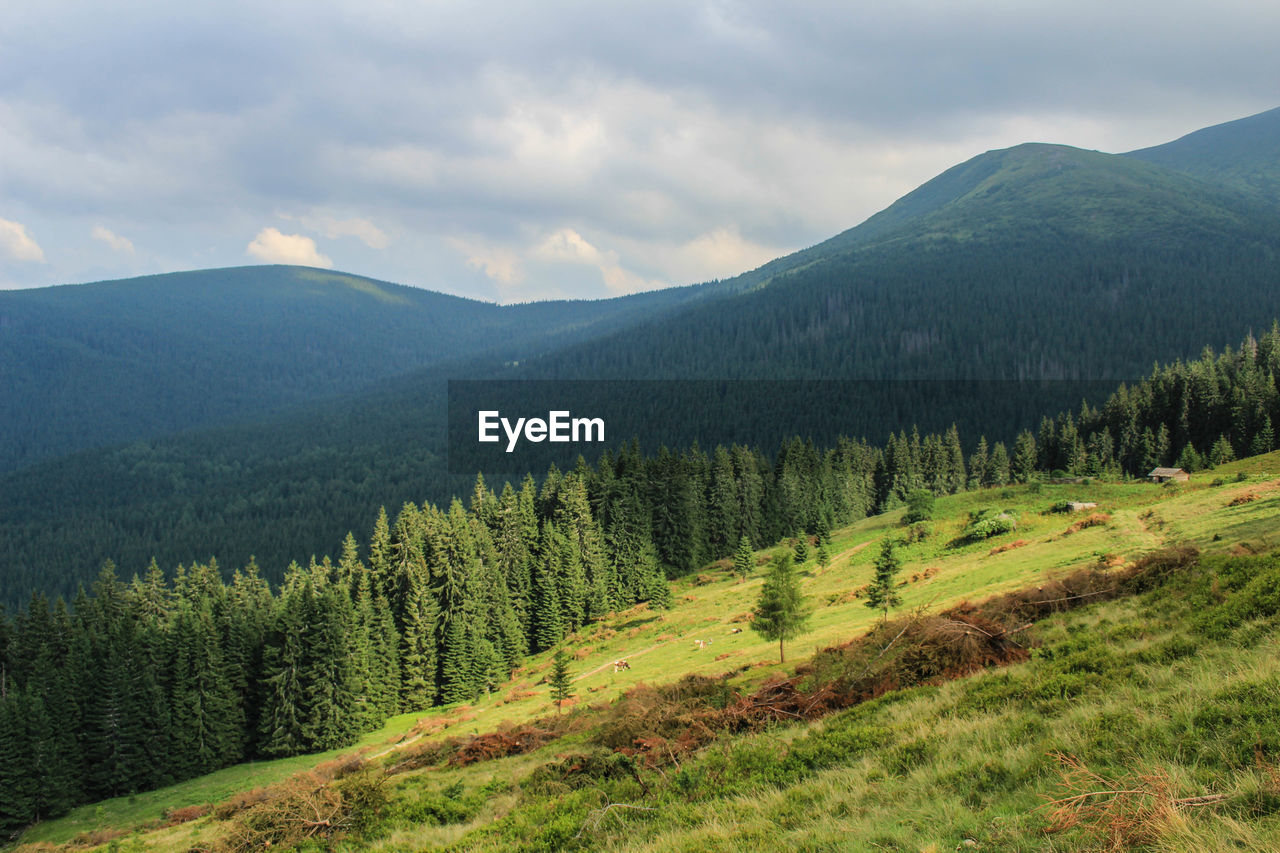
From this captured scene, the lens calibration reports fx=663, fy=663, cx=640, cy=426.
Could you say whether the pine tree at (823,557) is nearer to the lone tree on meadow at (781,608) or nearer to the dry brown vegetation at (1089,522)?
the dry brown vegetation at (1089,522)

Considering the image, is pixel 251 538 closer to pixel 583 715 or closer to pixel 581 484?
pixel 581 484

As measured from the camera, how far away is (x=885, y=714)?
52.0 ft

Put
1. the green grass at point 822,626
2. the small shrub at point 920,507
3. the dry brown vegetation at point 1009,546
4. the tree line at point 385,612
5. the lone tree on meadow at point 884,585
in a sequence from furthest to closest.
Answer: the small shrub at point 920,507
the tree line at point 385,612
the dry brown vegetation at point 1009,546
the lone tree on meadow at point 884,585
the green grass at point 822,626

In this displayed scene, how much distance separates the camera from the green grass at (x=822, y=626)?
16.9 m

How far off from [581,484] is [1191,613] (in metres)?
66.9

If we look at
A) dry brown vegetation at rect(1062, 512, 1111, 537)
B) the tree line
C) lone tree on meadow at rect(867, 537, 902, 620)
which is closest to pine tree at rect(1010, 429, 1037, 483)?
the tree line

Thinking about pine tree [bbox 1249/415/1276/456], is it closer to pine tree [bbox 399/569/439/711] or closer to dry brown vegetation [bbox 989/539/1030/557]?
dry brown vegetation [bbox 989/539/1030/557]

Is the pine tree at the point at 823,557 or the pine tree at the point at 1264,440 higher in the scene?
the pine tree at the point at 1264,440

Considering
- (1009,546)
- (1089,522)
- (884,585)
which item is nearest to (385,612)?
(884,585)

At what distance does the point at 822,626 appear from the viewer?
40.7m

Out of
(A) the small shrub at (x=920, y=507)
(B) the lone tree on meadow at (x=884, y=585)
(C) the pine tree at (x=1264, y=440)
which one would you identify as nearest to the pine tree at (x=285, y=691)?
(B) the lone tree on meadow at (x=884, y=585)

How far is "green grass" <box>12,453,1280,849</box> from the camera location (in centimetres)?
1686

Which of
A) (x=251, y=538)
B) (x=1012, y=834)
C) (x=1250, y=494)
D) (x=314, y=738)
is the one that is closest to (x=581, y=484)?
(x=314, y=738)

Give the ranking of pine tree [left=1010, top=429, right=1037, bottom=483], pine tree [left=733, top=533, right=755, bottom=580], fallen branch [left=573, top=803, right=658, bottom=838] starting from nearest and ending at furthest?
fallen branch [left=573, top=803, right=658, bottom=838]
pine tree [left=733, top=533, right=755, bottom=580]
pine tree [left=1010, top=429, right=1037, bottom=483]
